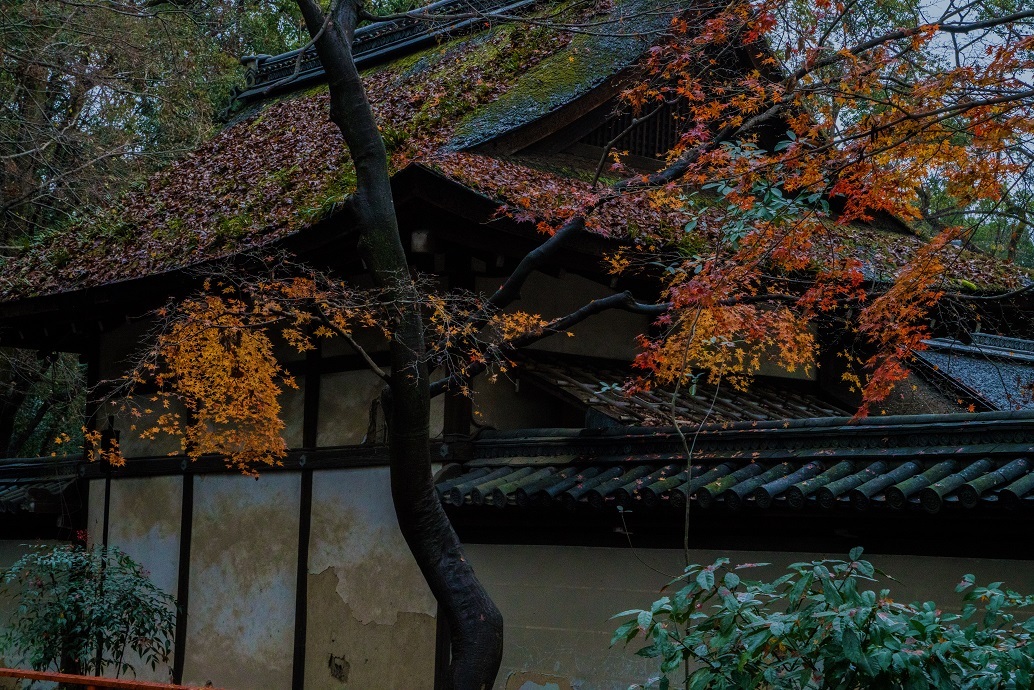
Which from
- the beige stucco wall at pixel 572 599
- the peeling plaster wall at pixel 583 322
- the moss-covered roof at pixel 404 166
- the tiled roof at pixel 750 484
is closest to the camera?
Answer: the tiled roof at pixel 750 484

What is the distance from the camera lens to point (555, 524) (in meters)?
8.39

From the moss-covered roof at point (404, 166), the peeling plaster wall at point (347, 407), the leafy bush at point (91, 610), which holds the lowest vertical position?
the leafy bush at point (91, 610)

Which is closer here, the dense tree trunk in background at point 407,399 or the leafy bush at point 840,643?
the leafy bush at point 840,643

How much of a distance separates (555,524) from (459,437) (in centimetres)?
124

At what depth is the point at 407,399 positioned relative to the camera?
6953mm

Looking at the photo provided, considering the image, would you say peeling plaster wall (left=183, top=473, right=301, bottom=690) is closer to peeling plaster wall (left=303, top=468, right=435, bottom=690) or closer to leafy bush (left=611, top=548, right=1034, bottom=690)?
peeling plaster wall (left=303, top=468, right=435, bottom=690)

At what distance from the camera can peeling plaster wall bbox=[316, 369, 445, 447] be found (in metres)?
9.82

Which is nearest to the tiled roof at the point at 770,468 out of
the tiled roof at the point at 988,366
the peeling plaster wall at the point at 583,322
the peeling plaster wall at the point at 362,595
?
the peeling plaster wall at the point at 362,595

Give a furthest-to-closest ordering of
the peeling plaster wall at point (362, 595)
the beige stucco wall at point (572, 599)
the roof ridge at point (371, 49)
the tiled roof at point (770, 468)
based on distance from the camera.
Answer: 1. the roof ridge at point (371, 49)
2. the peeling plaster wall at point (362, 595)
3. the beige stucco wall at point (572, 599)
4. the tiled roof at point (770, 468)

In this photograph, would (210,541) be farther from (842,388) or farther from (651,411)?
(842,388)

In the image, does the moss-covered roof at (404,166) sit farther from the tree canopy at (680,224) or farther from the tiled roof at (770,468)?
the tiled roof at (770,468)

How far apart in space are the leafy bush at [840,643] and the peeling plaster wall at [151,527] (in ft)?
26.0

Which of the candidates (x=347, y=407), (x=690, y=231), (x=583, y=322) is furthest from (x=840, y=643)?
(x=347, y=407)

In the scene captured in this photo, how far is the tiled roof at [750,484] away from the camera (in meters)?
6.14
